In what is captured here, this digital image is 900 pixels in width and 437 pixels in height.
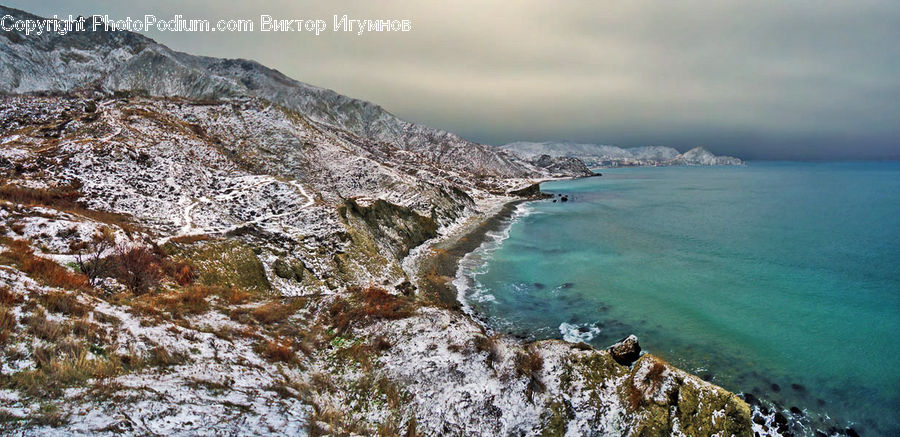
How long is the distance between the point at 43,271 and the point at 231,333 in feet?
25.0

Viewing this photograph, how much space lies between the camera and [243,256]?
99.8ft

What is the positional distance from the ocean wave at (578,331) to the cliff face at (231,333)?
1461 cm

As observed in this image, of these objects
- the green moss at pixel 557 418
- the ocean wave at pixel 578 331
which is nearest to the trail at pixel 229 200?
the green moss at pixel 557 418

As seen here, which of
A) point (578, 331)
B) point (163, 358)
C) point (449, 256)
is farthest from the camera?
point (449, 256)

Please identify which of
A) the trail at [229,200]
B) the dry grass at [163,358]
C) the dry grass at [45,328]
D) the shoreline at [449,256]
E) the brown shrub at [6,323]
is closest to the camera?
the brown shrub at [6,323]

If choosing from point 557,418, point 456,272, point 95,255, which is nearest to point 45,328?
point 95,255

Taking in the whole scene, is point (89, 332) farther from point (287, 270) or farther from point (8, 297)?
point (287, 270)

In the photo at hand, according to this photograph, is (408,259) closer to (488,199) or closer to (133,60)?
(488,199)

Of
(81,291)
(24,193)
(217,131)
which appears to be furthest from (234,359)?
(217,131)

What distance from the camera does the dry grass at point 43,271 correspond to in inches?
542

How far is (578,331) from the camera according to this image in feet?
105

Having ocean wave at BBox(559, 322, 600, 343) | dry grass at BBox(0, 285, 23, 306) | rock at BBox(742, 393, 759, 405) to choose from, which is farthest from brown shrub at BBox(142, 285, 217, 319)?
rock at BBox(742, 393, 759, 405)

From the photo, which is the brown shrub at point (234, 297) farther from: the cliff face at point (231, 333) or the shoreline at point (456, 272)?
the shoreline at point (456, 272)

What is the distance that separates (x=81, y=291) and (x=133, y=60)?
222 m
